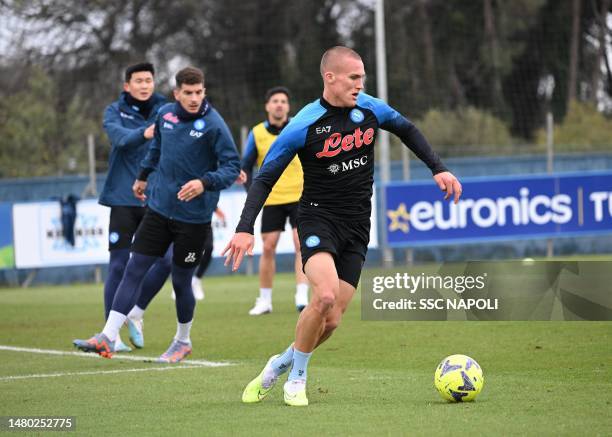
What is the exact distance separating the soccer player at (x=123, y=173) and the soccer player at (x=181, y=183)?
3.53ft

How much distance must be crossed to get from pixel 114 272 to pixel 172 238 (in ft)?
4.29

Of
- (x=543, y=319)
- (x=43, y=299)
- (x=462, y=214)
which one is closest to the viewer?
Result: (x=543, y=319)

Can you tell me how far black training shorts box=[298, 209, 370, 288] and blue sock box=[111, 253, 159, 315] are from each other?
7.81 ft

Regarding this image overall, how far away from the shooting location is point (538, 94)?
38.6 metres

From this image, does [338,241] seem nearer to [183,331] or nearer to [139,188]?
[183,331]

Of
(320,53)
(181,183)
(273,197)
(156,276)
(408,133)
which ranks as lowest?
(156,276)

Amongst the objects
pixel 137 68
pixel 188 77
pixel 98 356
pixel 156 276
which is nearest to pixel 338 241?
pixel 188 77

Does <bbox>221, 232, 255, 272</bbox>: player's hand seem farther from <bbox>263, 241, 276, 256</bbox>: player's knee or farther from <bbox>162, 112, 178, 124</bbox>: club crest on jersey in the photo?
<bbox>263, 241, 276, 256</bbox>: player's knee

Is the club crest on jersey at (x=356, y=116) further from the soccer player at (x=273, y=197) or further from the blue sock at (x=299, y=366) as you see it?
the soccer player at (x=273, y=197)

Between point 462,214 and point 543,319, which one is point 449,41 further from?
point 543,319

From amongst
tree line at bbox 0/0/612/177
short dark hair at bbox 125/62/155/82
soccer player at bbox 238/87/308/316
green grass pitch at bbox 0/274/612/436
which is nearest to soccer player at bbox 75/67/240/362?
green grass pitch at bbox 0/274/612/436

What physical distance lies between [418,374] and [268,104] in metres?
5.67

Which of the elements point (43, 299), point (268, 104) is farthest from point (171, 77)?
point (268, 104)

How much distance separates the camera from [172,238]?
361 inches
